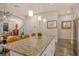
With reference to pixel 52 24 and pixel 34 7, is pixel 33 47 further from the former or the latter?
pixel 34 7

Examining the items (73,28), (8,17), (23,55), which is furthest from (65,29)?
(8,17)

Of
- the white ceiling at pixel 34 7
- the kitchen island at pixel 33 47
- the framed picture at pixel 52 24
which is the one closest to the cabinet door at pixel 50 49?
the kitchen island at pixel 33 47

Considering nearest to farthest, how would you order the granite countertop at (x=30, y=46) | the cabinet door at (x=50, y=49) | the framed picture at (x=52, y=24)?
the granite countertop at (x=30, y=46) < the cabinet door at (x=50, y=49) < the framed picture at (x=52, y=24)

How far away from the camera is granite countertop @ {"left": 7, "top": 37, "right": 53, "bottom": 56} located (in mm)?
1625

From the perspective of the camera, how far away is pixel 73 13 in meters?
1.77

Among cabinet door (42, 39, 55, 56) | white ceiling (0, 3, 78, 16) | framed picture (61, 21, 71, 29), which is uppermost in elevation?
white ceiling (0, 3, 78, 16)

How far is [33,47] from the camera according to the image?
5.73 ft

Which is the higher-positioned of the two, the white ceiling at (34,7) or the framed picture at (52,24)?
the white ceiling at (34,7)

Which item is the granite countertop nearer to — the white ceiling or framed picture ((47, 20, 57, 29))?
framed picture ((47, 20, 57, 29))

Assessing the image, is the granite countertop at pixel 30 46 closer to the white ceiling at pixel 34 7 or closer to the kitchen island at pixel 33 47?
the kitchen island at pixel 33 47

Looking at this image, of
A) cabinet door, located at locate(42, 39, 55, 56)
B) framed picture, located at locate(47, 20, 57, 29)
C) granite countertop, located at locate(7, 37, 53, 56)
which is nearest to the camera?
granite countertop, located at locate(7, 37, 53, 56)

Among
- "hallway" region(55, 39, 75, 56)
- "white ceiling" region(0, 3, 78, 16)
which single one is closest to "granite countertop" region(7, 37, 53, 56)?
"hallway" region(55, 39, 75, 56)

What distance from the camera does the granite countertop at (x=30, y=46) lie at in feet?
5.33

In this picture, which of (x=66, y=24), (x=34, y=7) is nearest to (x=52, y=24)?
(x=66, y=24)
